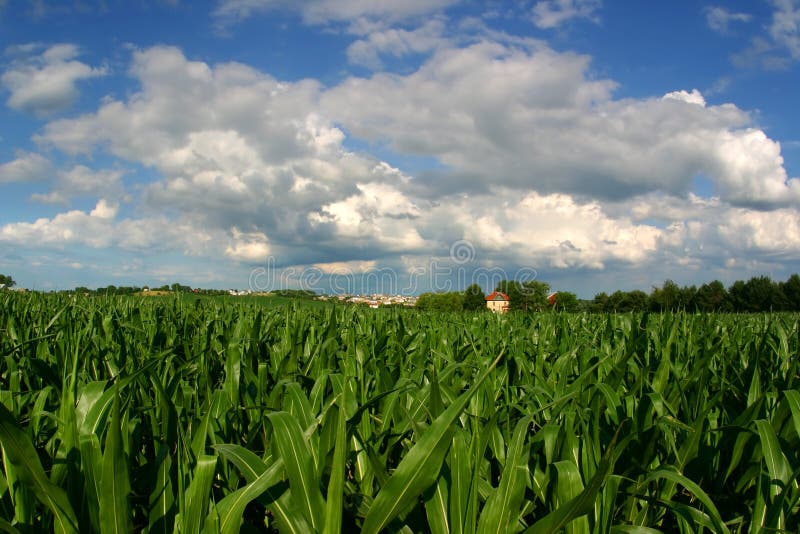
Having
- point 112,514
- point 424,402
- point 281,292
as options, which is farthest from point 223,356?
point 281,292

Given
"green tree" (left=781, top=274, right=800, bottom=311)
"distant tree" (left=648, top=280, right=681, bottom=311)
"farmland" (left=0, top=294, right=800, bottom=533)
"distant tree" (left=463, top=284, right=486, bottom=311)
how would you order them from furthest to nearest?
1. "green tree" (left=781, top=274, right=800, bottom=311)
2. "distant tree" (left=463, top=284, right=486, bottom=311)
3. "distant tree" (left=648, top=280, right=681, bottom=311)
4. "farmland" (left=0, top=294, right=800, bottom=533)

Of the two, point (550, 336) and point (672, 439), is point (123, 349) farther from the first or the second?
point (550, 336)

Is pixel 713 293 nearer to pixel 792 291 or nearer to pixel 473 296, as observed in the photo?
pixel 792 291

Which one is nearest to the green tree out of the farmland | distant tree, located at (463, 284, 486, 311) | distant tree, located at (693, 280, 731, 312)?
distant tree, located at (693, 280, 731, 312)

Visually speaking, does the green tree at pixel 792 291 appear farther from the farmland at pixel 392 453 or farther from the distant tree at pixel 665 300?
the farmland at pixel 392 453

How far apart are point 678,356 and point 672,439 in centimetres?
134

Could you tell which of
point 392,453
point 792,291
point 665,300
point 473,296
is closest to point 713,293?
point 792,291

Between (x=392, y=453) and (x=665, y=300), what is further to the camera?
(x=665, y=300)

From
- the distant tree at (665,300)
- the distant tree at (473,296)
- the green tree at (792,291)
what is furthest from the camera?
the green tree at (792,291)

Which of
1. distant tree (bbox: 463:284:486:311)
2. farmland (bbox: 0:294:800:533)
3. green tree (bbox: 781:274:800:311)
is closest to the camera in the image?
farmland (bbox: 0:294:800:533)

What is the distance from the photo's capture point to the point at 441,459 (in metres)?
1.05

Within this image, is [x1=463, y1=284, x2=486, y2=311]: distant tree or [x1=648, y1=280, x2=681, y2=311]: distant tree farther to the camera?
[x1=463, y1=284, x2=486, y2=311]: distant tree

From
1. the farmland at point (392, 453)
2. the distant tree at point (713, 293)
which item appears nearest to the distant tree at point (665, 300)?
the farmland at point (392, 453)

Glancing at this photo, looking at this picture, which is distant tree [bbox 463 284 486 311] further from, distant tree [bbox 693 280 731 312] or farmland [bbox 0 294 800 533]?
farmland [bbox 0 294 800 533]
